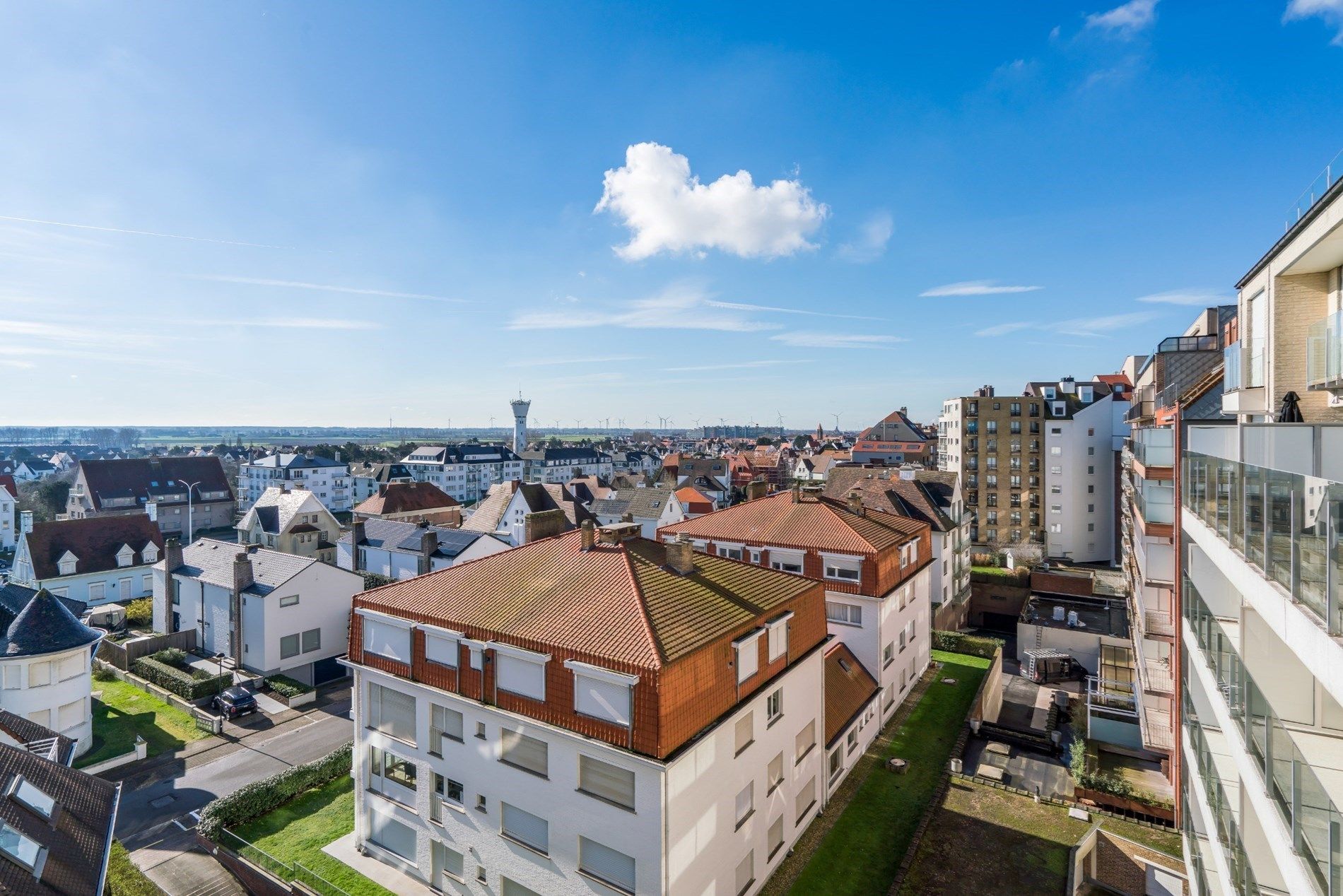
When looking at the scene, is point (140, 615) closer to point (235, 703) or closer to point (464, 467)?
point (235, 703)

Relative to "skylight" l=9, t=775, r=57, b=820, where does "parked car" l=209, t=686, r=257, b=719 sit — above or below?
below

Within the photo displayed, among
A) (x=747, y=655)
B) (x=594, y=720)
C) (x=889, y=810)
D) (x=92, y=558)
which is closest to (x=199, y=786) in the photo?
(x=594, y=720)

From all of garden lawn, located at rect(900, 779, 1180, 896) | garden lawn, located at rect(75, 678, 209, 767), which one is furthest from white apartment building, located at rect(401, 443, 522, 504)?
garden lawn, located at rect(900, 779, 1180, 896)

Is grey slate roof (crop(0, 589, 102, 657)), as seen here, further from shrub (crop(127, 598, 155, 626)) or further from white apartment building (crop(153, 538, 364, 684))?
shrub (crop(127, 598, 155, 626))

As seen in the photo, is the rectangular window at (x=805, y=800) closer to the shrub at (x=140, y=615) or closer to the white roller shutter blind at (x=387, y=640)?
the white roller shutter blind at (x=387, y=640)

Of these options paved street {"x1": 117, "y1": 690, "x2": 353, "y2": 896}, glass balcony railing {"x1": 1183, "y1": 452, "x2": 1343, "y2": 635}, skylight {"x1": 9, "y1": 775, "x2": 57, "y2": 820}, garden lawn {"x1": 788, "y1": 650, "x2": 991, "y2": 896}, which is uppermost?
glass balcony railing {"x1": 1183, "y1": 452, "x2": 1343, "y2": 635}

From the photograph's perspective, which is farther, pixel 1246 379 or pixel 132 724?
pixel 132 724

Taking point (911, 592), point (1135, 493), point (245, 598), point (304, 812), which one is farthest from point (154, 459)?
point (1135, 493)
